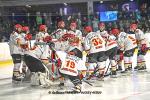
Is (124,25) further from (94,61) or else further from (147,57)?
(94,61)

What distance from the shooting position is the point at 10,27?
47.0ft

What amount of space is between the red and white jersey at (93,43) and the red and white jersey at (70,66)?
1515 mm

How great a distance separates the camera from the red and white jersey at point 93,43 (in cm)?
983

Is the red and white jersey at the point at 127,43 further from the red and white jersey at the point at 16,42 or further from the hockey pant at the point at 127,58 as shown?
the red and white jersey at the point at 16,42

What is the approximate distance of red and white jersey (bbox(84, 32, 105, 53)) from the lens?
32.2 feet

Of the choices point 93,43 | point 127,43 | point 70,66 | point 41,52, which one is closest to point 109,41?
point 93,43

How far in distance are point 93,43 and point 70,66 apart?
1707mm

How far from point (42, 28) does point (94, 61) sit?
5.03 feet

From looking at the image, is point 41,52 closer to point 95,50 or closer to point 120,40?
point 95,50

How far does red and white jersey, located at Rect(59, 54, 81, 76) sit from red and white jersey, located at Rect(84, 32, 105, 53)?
151 cm

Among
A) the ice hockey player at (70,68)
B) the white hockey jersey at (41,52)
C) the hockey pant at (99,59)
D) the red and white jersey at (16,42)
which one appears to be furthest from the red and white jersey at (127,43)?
the ice hockey player at (70,68)

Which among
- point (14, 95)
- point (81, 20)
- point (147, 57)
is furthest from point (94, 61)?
point (81, 20)

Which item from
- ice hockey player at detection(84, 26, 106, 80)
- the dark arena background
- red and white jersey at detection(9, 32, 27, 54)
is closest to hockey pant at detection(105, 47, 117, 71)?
the dark arena background

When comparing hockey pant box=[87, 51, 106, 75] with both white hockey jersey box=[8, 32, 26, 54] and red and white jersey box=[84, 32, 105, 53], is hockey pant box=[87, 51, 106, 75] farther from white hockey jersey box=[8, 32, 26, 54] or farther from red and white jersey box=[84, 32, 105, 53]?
white hockey jersey box=[8, 32, 26, 54]
